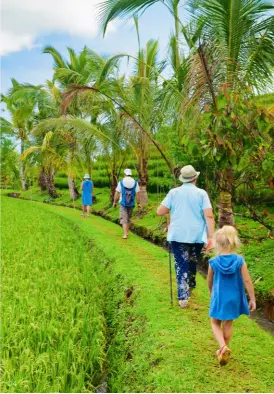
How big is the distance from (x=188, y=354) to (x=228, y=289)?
2.10 feet

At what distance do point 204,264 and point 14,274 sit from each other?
372 centimetres

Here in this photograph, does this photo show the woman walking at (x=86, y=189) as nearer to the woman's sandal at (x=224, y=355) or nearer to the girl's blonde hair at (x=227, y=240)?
the girl's blonde hair at (x=227, y=240)

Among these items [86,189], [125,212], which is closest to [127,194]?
[125,212]

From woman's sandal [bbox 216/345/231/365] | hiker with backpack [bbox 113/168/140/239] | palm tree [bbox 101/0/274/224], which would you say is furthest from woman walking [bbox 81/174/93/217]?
woman's sandal [bbox 216/345/231/365]

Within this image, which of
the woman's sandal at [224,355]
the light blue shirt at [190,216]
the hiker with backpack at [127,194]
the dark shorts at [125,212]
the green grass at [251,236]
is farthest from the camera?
the dark shorts at [125,212]

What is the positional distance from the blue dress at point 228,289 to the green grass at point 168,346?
1.30 feet

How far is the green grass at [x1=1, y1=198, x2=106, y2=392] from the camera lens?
11.1ft

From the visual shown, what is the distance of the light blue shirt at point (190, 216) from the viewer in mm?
4750

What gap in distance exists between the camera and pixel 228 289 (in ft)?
11.9

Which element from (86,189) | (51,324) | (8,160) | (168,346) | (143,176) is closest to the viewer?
(168,346)

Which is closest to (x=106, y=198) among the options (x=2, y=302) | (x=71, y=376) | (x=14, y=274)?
(x=14, y=274)

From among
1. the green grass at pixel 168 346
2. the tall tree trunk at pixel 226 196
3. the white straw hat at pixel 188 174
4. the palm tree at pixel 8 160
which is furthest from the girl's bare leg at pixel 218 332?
the palm tree at pixel 8 160

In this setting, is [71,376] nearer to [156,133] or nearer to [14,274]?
[14,274]

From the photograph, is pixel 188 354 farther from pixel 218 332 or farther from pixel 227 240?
pixel 227 240
